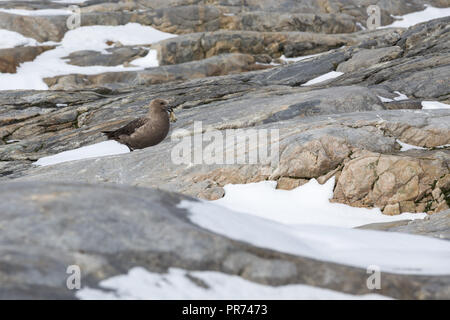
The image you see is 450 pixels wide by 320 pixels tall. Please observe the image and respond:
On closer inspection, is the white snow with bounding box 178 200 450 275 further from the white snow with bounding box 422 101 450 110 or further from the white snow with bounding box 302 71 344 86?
the white snow with bounding box 302 71 344 86

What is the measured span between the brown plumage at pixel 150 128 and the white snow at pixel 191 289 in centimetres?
897

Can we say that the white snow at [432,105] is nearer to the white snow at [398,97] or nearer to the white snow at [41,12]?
the white snow at [398,97]

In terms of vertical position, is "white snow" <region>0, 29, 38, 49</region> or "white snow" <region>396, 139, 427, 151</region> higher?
"white snow" <region>0, 29, 38, 49</region>

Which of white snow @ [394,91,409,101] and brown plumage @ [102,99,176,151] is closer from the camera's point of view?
brown plumage @ [102,99,176,151]

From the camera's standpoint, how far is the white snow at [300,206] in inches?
368

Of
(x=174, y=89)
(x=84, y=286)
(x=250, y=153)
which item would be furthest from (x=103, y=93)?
→ (x=84, y=286)

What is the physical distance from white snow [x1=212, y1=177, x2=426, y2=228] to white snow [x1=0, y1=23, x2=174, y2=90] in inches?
898

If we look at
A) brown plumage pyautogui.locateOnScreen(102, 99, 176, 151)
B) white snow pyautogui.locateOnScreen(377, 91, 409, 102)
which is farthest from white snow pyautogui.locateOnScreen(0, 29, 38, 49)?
white snow pyautogui.locateOnScreen(377, 91, 409, 102)

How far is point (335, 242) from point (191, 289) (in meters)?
1.99

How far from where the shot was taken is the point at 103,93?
25.0 m

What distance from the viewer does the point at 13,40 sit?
3450cm

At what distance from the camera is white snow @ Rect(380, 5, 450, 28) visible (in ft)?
153

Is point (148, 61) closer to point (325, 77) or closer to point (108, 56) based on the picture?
point (108, 56)

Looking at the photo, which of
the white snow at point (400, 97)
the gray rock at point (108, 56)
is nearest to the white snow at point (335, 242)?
the white snow at point (400, 97)
